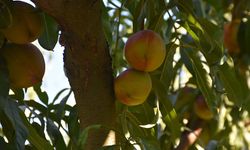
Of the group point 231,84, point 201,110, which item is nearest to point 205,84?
point 231,84

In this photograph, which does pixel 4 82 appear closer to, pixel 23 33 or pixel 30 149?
pixel 23 33

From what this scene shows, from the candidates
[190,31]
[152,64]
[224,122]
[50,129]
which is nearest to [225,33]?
[190,31]

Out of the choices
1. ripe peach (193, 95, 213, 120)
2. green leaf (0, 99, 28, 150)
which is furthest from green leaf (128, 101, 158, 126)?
ripe peach (193, 95, 213, 120)

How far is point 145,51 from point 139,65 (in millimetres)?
26

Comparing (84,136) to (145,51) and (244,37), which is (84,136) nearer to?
(145,51)

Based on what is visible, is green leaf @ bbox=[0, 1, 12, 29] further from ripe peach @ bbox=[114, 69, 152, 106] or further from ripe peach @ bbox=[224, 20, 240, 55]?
ripe peach @ bbox=[224, 20, 240, 55]

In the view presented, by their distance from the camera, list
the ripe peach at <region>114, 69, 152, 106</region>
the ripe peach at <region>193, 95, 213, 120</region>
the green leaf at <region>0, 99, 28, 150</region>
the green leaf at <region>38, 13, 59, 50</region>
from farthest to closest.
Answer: the ripe peach at <region>193, 95, 213, 120</region>
the green leaf at <region>38, 13, 59, 50</region>
the ripe peach at <region>114, 69, 152, 106</region>
the green leaf at <region>0, 99, 28, 150</region>

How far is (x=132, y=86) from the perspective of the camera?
0.91 meters

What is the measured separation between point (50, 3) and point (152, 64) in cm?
20

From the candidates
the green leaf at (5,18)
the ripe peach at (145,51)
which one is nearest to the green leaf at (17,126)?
the green leaf at (5,18)

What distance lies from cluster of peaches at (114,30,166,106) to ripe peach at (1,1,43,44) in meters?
0.16

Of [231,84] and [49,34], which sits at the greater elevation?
[49,34]

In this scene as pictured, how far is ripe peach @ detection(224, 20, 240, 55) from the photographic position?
40.9 inches

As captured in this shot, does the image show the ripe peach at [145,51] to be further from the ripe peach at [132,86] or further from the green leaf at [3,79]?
the green leaf at [3,79]
